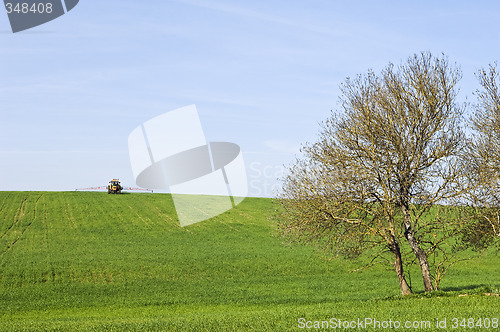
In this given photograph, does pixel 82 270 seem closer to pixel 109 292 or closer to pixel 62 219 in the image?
pixel 109 292

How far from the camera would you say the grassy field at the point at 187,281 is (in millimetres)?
18156

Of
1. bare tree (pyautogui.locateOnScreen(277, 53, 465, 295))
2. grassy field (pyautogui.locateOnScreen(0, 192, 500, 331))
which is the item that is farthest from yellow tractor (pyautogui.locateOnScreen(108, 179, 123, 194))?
bare tree (pyautogui.locateOnScreen(277, 53, 465, 295))

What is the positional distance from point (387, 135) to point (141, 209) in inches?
2244

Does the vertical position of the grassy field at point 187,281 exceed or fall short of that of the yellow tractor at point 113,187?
it falls short

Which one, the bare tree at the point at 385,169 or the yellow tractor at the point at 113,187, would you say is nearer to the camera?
the bare tree at the point at 385,169

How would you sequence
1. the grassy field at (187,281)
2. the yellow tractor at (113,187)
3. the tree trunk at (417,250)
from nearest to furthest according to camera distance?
the grassy field at (187,281)
the tree trunk at (417,250)
the yellow tractor at (113,187)

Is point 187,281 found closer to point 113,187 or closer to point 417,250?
point 417,250

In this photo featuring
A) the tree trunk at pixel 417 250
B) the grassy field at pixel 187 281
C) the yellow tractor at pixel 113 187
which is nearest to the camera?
the grassy field at pixel 187 281

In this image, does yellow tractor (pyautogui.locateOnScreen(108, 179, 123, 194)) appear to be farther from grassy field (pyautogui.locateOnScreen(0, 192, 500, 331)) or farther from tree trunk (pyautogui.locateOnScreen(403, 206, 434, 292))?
tree trunk (pyautogui.locateOnScreen(403, 206, 434, 292))

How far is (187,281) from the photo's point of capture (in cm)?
4109

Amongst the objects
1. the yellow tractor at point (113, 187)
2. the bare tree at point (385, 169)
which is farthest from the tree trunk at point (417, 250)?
the yellow tractor at point (113, 187)

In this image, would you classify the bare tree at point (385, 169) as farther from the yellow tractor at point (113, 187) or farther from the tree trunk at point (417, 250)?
the yellow tractor at point (113, 187)

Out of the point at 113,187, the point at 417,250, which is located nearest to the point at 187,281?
the point at 417,250

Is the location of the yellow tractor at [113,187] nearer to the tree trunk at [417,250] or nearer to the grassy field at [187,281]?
the grassy field at [187,281]
